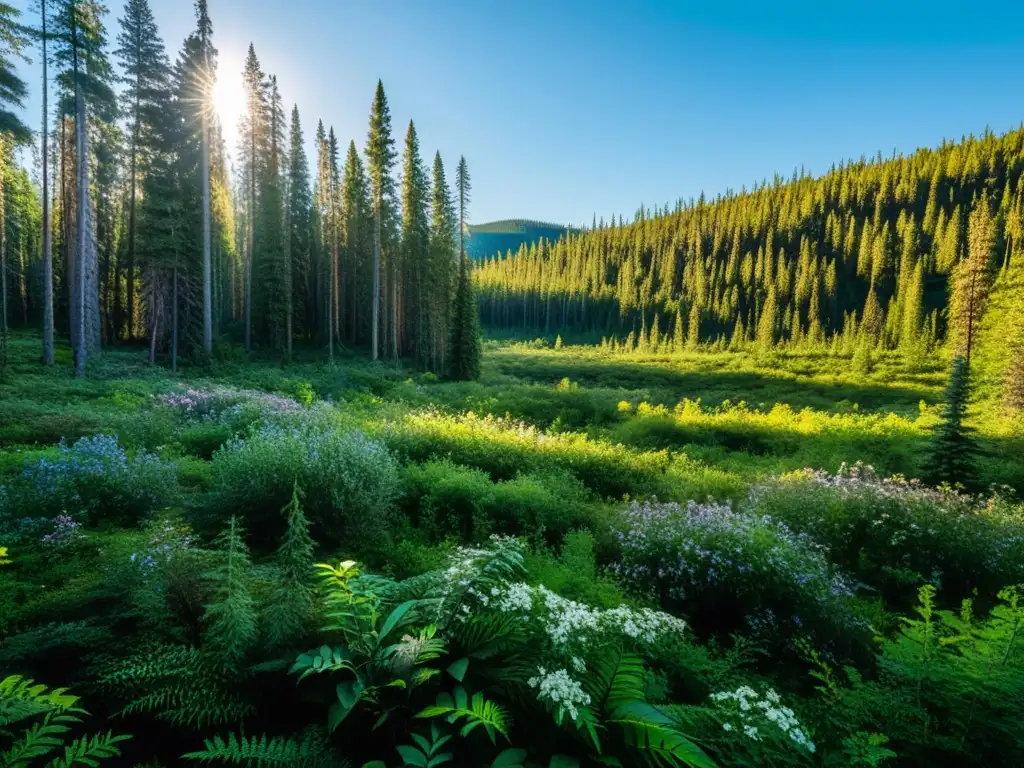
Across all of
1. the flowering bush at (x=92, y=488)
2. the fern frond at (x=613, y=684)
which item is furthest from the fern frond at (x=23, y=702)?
the flowering bush at (x=92, y=488)

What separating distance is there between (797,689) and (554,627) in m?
3.20

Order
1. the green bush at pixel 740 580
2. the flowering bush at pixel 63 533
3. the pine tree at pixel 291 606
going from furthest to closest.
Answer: the green bush at pixel 740 580 < the flowering bush at pixel 63 533 < the pine tree at pixel 291 606

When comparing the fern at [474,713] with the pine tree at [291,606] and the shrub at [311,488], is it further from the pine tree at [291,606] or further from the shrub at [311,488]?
the shrub at [311,488]

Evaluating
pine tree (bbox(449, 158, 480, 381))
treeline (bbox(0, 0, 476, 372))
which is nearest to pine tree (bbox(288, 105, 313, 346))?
treeline (bbox(0, 0, 476, 372))

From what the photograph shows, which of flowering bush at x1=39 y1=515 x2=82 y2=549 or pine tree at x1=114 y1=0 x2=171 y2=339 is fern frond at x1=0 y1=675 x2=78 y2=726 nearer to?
flowering bush at x1=39 y1=515 x2=82 y2=549

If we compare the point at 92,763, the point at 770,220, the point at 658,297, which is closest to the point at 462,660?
the point at 92,763

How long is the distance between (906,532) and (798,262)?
358 ft

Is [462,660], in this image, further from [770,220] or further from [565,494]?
[770,220]

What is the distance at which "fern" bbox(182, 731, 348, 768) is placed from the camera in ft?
7.43

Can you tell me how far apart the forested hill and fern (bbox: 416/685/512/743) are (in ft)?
294

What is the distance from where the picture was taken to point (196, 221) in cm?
2542

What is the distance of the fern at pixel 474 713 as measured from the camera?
230 cm

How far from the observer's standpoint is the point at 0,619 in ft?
11.9

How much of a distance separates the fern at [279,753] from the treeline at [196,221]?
22.4 metres
